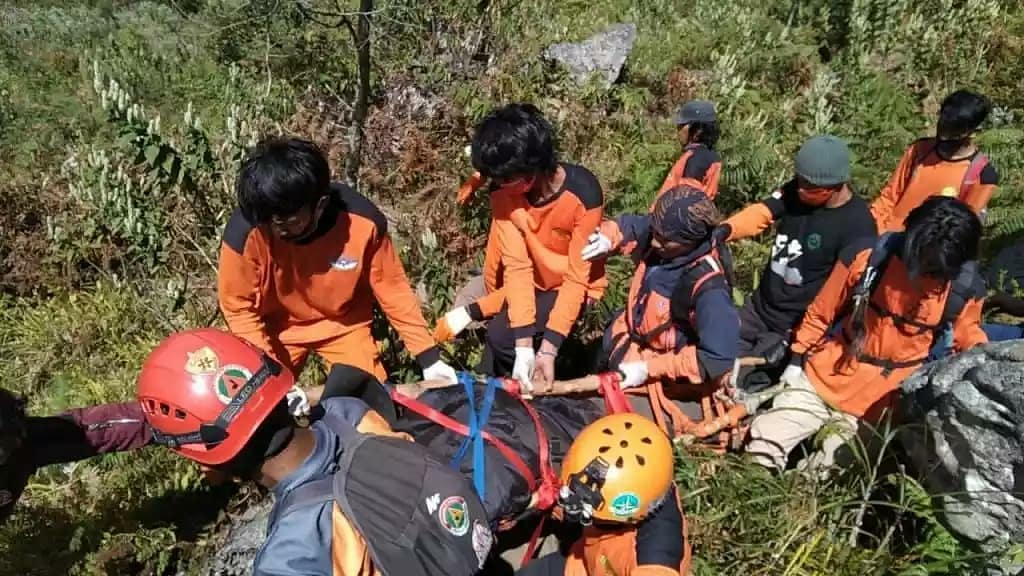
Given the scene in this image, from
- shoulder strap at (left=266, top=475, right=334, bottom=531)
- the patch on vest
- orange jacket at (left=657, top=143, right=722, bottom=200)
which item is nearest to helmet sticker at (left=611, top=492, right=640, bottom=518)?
the patch on vest

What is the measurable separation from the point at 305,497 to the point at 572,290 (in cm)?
247

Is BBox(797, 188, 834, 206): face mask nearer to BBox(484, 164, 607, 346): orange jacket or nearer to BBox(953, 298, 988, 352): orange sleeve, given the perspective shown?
BBox(953, 298, 988, 352): orange sleeve

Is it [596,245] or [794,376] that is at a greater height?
[596,245]

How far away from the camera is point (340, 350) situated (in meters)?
4.24

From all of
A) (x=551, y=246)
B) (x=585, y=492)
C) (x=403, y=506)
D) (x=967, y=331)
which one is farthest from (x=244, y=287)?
(x=967, y=331)

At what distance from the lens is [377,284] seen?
13.5ft

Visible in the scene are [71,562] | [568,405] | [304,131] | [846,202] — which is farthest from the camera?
[304,131]

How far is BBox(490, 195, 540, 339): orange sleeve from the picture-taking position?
4.47 m

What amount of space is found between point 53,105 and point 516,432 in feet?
23.6

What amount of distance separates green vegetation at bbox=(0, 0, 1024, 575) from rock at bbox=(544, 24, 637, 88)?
283mm

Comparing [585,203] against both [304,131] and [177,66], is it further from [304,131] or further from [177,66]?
[177,66]

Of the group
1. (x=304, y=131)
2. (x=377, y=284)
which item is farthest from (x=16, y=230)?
(x=377, y=284)

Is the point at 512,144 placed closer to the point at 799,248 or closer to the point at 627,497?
the point at 627,497

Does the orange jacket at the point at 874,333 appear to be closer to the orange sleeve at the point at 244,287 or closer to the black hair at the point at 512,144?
the black hair at the point at 512,144
